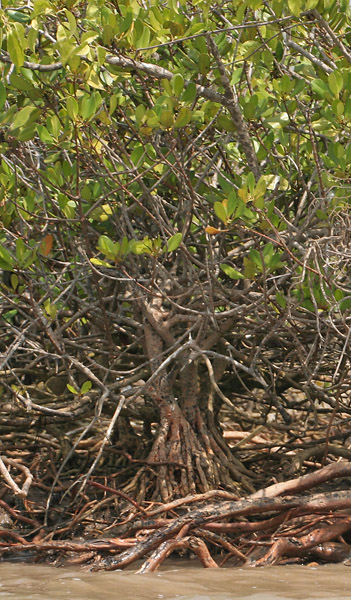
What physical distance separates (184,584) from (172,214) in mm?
2695

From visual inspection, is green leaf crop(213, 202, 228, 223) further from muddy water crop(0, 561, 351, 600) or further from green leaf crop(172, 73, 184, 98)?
muddy water crop(0, 561, 351, 600)

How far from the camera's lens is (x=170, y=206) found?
4.82 metres

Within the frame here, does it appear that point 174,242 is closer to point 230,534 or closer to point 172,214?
point 172,214

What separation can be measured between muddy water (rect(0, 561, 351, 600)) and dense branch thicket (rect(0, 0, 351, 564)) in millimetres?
559

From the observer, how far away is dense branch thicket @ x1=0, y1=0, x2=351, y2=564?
378 cm

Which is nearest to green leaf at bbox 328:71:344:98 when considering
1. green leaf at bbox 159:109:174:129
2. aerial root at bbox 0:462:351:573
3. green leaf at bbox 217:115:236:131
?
green leaf at bbox 217:115:236:131

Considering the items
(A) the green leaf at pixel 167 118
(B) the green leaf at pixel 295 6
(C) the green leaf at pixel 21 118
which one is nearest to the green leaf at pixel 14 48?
(C) the green leaf at pixel 21 118

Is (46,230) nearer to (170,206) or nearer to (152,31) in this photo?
(170,206)

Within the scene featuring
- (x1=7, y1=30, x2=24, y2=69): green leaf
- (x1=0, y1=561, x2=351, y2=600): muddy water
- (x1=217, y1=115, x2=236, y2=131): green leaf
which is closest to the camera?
(x1=0, y1=561, x2=351, y2=600): muddy water

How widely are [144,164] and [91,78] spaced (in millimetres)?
746

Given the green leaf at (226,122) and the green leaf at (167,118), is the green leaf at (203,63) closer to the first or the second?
the green leaf at (226,122)

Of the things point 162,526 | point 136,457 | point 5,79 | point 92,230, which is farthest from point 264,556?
point 5,79

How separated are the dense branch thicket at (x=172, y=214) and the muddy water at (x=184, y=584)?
1.83ft

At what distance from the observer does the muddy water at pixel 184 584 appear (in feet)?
10.1
